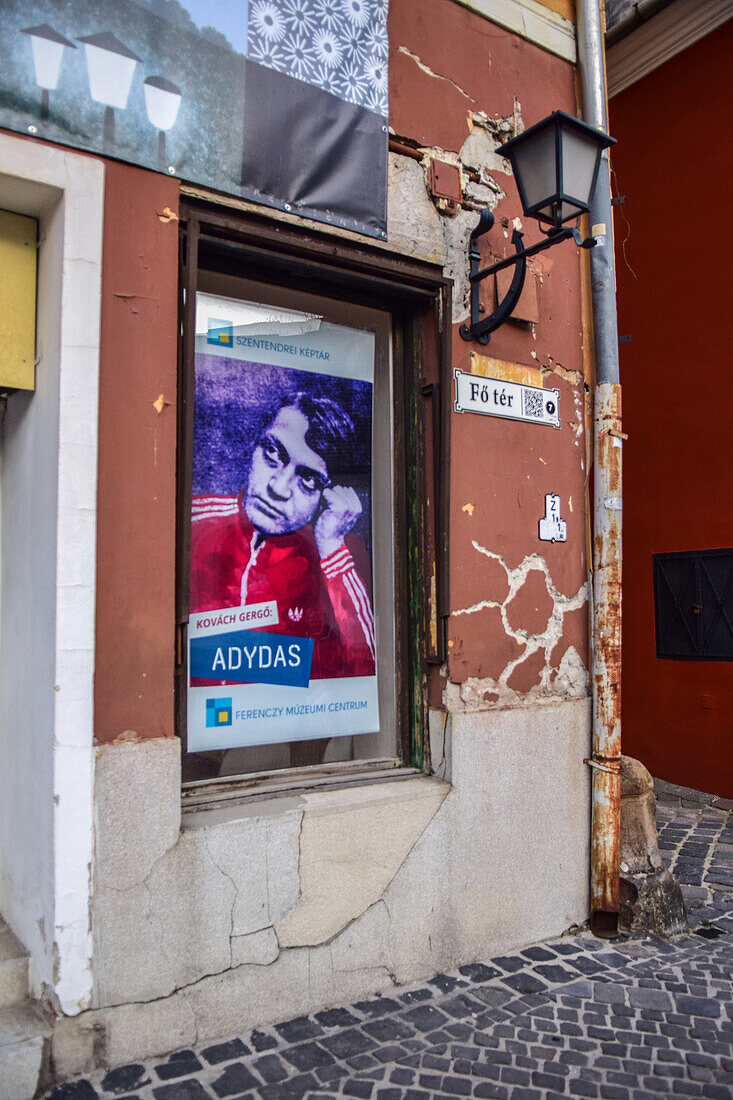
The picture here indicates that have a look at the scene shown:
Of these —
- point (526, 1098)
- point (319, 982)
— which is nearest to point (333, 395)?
point (319, 982)

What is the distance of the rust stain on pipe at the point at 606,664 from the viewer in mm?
3893

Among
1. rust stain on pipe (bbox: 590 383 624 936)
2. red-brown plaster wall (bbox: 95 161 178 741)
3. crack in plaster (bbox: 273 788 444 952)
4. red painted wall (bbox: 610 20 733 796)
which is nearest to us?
red-brown plaster wall (bbox: 95 161 178 741)

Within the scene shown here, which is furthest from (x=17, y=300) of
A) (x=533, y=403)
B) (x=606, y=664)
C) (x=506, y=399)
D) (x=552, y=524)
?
(x=606, y=664)

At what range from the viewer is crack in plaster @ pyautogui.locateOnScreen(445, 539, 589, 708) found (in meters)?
3.67

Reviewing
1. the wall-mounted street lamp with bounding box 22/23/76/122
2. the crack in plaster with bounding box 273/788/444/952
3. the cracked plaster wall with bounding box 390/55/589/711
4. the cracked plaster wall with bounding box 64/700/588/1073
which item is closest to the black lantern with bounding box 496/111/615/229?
the cracked plaster wall with bounding box 390/55/589/711

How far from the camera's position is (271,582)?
3.45 meters

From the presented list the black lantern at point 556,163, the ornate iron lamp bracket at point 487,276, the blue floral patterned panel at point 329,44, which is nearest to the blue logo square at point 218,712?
the ornate iron lamp bracket at point 487,276

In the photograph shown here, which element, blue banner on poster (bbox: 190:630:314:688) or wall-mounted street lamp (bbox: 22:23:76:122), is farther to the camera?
blue banner on poster (bbox: 190:630:314:688)

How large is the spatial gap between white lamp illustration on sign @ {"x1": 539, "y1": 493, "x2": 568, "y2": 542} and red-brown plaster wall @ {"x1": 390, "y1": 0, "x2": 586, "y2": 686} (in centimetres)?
3

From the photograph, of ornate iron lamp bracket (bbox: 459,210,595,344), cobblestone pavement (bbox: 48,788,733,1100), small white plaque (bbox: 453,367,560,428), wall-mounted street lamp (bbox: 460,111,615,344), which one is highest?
wall-mounted street lamp (bbox: 460,111,615,344)

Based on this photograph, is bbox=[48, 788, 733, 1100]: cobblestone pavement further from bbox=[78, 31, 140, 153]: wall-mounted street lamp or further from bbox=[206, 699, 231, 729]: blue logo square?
bbox=[78, 31, 140, 153]: wall-mounted street lamp

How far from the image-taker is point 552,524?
13.2 feet

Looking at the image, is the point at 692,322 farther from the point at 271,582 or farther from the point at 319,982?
the point at 319,982

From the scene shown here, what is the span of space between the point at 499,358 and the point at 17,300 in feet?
6.92
